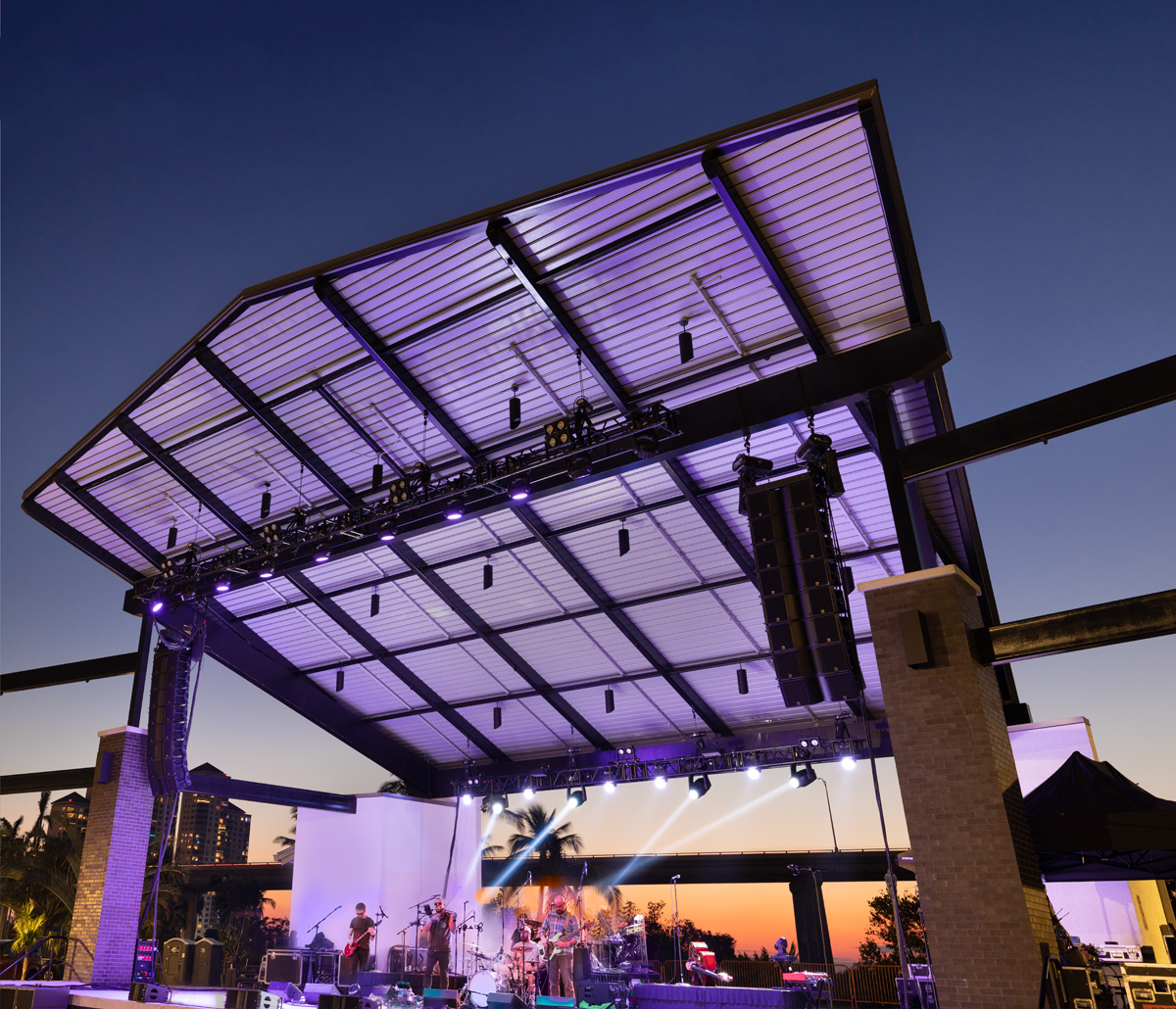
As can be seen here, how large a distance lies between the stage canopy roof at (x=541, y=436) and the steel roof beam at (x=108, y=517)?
2.2 inches

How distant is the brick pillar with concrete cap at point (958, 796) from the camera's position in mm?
7953

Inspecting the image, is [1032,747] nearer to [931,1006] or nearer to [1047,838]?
[931,1006]

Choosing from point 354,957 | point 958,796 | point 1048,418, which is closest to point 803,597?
point 958,796

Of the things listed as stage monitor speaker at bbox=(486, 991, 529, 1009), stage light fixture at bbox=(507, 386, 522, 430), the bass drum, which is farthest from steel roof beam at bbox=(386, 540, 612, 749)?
stage monitor speaker at bbox=(486, 991, 529, 1009)

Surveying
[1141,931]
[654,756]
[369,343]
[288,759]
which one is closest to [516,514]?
[369,343]

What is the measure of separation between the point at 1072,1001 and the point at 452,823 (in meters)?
18.2

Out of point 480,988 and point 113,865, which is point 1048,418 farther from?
point 113,865

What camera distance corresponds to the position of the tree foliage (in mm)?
23156

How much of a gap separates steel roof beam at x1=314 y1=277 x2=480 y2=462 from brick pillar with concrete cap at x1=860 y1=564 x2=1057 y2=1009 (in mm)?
7593

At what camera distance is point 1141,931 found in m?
13.4

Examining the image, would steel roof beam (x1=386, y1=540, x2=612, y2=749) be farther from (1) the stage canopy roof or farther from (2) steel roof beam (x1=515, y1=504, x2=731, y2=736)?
(2) steel roof beam (x1=515, y1=504, x2=731, y2=736)

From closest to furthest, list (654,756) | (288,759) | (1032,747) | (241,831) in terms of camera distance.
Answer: (1032,747) < (654,756) < (288,759) < (241,831)

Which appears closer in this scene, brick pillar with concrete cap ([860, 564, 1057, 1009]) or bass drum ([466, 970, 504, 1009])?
brick pillar with concrete cap ([860, 564, 1057, 1009])

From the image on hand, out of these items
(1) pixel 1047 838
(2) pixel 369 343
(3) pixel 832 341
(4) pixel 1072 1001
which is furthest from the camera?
(2) pixel 369 343
